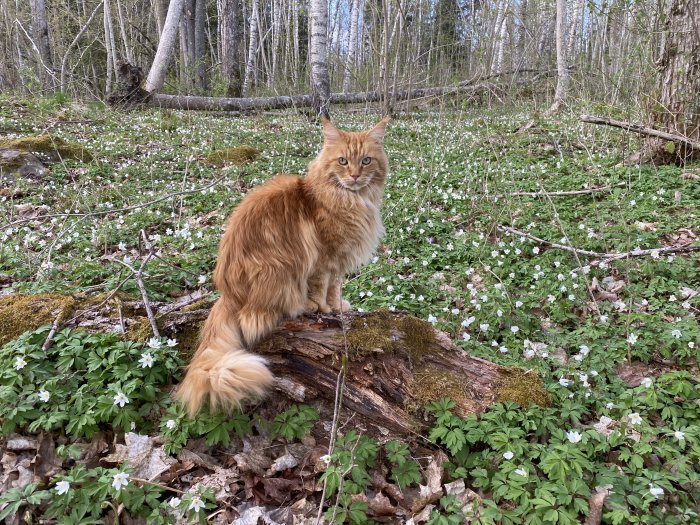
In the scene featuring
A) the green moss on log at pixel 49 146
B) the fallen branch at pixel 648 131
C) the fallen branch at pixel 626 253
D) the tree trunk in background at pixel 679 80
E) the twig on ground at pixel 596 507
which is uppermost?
the tree trunk in background at pixel 679 80

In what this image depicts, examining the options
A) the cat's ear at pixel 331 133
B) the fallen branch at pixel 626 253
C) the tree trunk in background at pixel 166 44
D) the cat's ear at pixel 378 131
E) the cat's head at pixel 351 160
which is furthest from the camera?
the tree trunk in background at pixel 166 44

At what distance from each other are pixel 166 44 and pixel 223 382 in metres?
13.7

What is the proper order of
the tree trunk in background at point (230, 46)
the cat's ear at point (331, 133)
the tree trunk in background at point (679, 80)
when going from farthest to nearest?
the tree trunk in background at point (230, 46) → the tree trunk in background at point (679, 80) → the cat's ear at point (331, 133)

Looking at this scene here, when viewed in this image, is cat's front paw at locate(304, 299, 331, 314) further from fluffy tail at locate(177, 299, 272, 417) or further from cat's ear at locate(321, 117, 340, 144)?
cat's ear at locate(321, 117, 340, 144)

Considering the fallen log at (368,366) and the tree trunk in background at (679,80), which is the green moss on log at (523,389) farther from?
the tree trunk in background at (679,80)

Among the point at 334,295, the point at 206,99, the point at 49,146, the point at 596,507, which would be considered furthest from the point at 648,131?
the point at 206,99

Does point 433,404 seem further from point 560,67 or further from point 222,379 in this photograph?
point 560,67

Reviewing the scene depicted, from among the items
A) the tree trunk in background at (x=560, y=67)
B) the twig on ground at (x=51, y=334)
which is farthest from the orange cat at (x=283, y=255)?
the tree trunk in background at (x=560, y=67)

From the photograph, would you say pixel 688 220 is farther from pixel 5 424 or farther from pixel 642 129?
pixel 5 424

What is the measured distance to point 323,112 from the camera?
11.8 metres

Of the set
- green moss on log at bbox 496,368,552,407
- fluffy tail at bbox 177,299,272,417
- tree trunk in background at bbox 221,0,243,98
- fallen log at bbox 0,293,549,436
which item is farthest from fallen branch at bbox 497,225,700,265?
tree trunk in background at bbox 221,0,243,98

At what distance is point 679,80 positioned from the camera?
6.53 metres

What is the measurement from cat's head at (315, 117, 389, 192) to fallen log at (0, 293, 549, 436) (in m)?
1.12

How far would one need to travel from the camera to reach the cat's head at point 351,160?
11.5ft
